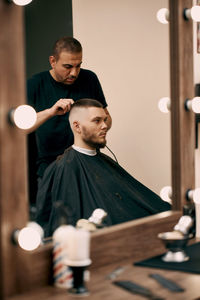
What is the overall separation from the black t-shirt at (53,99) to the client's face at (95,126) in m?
0.05

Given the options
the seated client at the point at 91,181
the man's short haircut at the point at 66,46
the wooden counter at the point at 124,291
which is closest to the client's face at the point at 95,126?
the seated client at the point at 91,181

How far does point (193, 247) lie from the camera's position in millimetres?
2211

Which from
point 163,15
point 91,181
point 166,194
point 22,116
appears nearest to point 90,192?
point 91,181

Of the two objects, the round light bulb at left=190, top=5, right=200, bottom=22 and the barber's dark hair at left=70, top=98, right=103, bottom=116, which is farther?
the barber's dark hair at left=70, top=98, right=103, bottom=116

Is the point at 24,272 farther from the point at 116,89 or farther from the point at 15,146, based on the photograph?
the point at 116,89

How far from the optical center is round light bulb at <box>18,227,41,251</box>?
158 cm

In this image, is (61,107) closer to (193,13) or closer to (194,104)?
(194,104)

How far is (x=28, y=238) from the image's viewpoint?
1598 mm

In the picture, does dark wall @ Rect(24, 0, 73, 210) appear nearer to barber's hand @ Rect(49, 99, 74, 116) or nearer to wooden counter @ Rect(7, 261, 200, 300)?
barber's hand @ Rect(49, 99, 74, 116)

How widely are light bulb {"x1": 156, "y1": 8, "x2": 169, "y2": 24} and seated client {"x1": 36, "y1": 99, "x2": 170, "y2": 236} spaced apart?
498mm

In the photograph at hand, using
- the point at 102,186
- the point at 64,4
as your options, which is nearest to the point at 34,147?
the point at 102,186

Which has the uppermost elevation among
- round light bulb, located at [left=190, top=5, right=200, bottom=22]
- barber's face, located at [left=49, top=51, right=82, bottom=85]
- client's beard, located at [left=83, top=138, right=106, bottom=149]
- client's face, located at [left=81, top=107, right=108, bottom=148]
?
round light bulb, located at [left=190, top=5, right=200, bottom=22]

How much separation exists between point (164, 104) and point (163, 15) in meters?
0.41

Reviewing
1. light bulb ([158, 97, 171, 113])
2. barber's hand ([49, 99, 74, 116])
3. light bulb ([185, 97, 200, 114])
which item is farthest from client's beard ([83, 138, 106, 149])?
light bulb ([185, 97, 200, 114])
